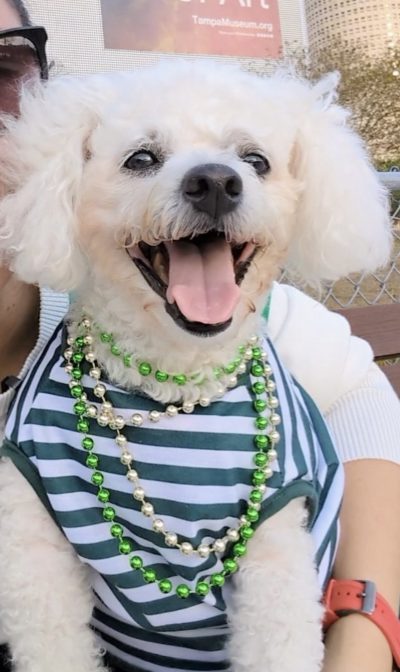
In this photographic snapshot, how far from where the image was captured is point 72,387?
83 centimetres

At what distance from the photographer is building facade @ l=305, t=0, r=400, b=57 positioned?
13547 millimetres

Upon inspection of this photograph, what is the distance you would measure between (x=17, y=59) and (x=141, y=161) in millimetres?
275

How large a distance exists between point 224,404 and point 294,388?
0.13 metres

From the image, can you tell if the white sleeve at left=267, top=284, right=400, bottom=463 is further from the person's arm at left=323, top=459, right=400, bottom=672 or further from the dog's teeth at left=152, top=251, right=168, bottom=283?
the dog's teeth at left=152, top=251, right=168, bottom=283

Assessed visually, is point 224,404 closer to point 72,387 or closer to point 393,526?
point 72,387

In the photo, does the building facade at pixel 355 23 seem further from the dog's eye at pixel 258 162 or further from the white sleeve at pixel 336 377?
the dog's eye at pixel 258 162

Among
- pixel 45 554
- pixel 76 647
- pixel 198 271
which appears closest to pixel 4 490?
pixel 45 554

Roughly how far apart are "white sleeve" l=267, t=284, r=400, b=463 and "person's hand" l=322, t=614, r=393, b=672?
0.25 metres

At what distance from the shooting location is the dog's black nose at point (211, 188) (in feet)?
2.50

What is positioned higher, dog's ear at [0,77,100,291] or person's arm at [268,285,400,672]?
dog's ear at [0,77,100,291]

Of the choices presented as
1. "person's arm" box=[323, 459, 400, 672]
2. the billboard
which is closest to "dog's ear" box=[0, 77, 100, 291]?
"person's arm" box=[323, 459, 400, 672]

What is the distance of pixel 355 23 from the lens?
688 inches

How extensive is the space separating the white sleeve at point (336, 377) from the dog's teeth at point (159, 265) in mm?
275

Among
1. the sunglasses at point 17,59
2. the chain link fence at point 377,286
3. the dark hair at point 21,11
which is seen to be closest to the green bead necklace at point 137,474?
the sunglasses at point 17,59
